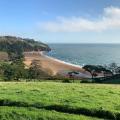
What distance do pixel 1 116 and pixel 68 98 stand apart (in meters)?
4.52

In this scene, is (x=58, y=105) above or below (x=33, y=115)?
above

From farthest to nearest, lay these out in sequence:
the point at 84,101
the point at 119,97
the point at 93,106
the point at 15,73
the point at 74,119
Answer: the point at 15,73 < the point at 119,97 < the point at 84,101 < the point at 93,106 < the point at 74,119

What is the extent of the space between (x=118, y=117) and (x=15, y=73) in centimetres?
7761

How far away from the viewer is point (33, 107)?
761 inches

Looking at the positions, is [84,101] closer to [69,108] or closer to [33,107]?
[69,108]

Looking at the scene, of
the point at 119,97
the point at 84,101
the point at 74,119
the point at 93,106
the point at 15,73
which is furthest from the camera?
the point at 15,73

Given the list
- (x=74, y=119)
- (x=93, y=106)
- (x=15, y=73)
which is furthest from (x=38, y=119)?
(x=15, y=73)

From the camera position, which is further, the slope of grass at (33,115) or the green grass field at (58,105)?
the green grass field at (58,105)

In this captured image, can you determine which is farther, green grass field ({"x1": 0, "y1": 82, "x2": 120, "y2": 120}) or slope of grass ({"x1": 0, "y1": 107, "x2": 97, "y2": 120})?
green grass field ({"x1": 0, "y1": 82, "x2": 120, "y2": 120})

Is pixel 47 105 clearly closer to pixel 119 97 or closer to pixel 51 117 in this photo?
pixel 51 117

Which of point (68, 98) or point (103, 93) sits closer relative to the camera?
point (68, 98)

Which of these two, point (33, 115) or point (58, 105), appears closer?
point (33, 115)

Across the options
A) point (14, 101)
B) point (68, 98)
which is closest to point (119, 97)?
point (68, 98)

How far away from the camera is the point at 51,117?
692 inches
